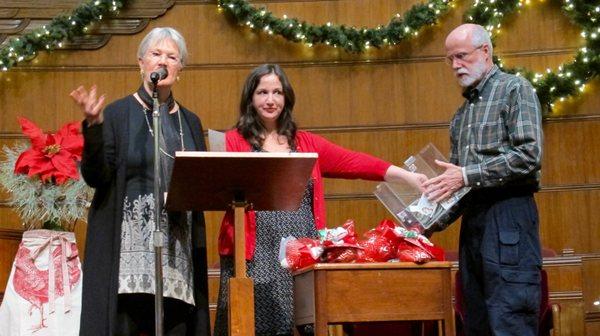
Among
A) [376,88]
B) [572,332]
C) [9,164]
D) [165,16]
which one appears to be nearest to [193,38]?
[165,16]

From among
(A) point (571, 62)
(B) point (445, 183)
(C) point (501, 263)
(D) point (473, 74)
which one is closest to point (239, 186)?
(B) point (445, 183)

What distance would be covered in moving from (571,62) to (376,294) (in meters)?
3.05

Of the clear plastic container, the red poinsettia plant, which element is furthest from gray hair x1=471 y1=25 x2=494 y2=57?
the red poinsettia plant

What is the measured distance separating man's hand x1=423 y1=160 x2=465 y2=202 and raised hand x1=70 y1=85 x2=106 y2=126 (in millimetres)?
1205

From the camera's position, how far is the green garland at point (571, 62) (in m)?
5.82

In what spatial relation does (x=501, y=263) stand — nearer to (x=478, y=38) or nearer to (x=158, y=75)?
(x=478, y=38)

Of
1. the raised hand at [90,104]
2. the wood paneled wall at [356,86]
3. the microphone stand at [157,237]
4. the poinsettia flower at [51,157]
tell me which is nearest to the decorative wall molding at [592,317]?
the wood paneled wall at [356,86]

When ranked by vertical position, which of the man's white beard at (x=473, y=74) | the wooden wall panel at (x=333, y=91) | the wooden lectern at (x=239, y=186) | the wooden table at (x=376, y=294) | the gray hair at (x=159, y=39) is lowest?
the wooden table at (x=376, y=294)

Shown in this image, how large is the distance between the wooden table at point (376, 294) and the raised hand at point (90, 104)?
86 centimetres

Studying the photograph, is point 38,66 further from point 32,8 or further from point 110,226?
point 110,226

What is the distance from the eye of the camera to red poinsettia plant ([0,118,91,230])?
14.7 feet

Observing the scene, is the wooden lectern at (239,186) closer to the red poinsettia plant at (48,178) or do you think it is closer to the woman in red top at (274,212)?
the woman in red top at (274,212)

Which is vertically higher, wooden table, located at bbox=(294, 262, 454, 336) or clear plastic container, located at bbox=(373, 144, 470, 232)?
clear plastic container, located at bbox=(373, 144, 470, 232)

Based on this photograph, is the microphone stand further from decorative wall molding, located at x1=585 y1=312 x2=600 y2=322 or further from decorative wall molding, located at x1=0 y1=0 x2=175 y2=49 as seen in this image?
decorative wall molding, located at x1=585 y1=312 x2=600 y2=322
